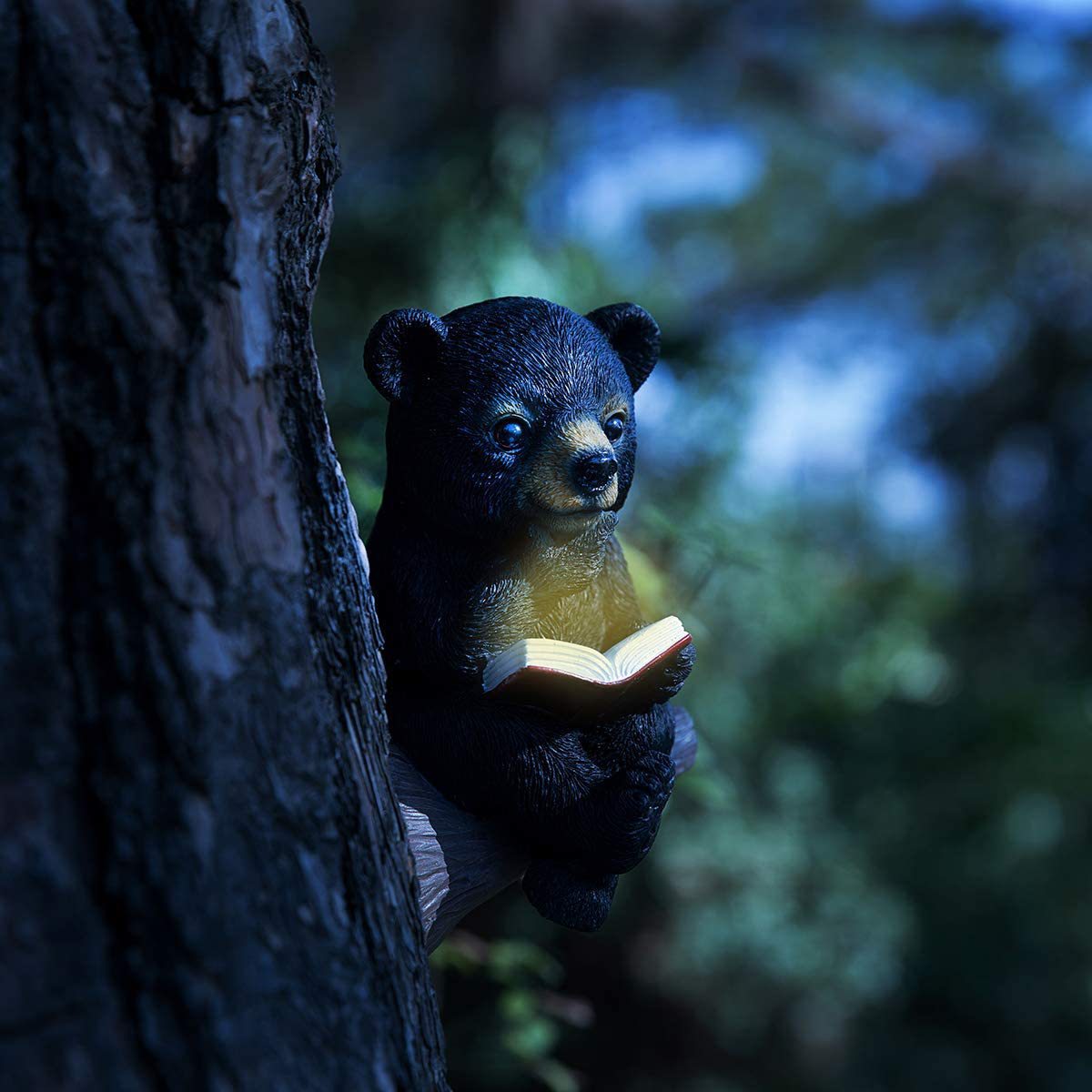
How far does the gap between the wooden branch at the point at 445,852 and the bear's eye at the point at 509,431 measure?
1.10 feet

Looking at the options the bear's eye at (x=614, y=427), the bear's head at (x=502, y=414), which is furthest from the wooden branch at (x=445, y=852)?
the bear's eye at (x=614, y=427)

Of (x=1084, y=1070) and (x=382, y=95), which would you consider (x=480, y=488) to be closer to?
(x=382, y=95)

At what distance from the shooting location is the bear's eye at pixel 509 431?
101cm

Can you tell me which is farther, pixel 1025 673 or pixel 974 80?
pixel 1025 673

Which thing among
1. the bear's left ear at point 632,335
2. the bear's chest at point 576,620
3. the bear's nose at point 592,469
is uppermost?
the bear's left ear at point 632,335

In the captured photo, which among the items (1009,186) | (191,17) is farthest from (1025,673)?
(191,17)

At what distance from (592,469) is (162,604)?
1.32 ft

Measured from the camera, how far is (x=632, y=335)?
3.86ft

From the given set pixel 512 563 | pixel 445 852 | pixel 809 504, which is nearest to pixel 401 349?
pixel 512 563

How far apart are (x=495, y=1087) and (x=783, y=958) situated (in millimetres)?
895

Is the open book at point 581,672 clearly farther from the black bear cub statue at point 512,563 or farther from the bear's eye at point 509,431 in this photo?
the bear's eye at point 509,431

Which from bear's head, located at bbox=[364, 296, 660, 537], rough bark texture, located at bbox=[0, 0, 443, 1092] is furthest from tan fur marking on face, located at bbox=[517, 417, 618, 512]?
rough bark texture, located at bbox=[0, 0, 443, 1092]

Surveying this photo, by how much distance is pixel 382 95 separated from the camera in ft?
13.3

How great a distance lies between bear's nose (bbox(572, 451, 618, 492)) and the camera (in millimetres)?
993
